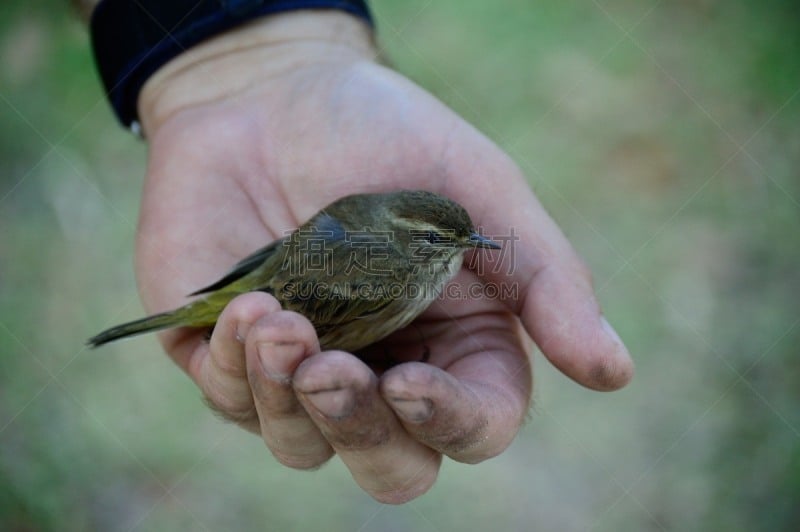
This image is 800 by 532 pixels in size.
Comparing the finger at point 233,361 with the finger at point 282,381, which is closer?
the finger at point 282,381

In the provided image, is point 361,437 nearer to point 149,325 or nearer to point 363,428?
point 363,428

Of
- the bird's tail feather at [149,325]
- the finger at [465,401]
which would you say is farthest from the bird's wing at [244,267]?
the finger at [465,401]

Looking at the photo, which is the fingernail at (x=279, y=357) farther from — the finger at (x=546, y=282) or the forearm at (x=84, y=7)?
the forearm at (x=84, y=7)

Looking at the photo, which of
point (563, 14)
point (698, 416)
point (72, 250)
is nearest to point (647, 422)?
point (698, 416)

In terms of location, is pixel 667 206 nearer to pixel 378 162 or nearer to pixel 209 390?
pixel 378 162

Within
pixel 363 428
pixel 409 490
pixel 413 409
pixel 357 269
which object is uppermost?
pixel 413 409

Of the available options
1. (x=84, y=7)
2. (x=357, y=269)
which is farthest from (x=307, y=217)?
(x=84, y=7)

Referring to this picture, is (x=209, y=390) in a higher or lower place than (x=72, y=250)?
higher
